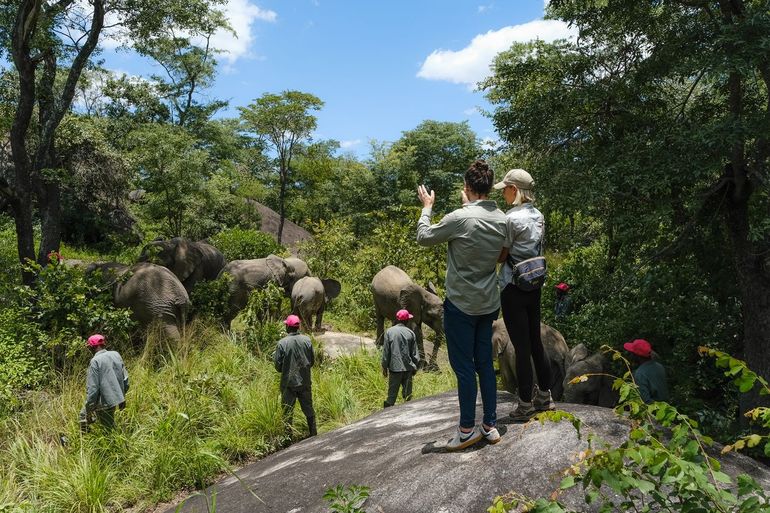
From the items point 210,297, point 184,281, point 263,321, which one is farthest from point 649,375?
point 184,281

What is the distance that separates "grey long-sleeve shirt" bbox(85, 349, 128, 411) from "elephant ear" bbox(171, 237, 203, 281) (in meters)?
5.01

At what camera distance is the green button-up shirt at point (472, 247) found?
3.61 metres

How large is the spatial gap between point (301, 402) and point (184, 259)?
5.32m

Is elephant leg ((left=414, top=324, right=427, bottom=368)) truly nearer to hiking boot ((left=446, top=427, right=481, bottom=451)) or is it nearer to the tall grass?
the tall grass

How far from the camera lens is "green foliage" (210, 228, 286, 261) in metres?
18.8

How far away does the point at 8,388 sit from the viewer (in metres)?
7.01

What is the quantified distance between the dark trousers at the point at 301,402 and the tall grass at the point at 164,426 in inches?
5.0

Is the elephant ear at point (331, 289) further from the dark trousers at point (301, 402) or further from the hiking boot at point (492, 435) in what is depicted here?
the hiking boot at point (492, 435)

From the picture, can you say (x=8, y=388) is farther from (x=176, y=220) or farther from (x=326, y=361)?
(x=176, y=220)

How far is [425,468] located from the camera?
12.4ft

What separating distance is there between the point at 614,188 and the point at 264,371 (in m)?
5.28

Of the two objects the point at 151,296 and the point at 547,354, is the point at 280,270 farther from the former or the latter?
the point at 547,354

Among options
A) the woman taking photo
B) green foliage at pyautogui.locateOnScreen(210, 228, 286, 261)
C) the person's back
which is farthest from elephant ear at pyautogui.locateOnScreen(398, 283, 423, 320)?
green foliage at pyautogui.locateOnScreen(210, 228, 286, 261)

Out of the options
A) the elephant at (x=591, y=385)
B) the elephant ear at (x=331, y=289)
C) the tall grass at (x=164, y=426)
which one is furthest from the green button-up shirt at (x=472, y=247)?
the elephant ear at (x=331, y=289)
